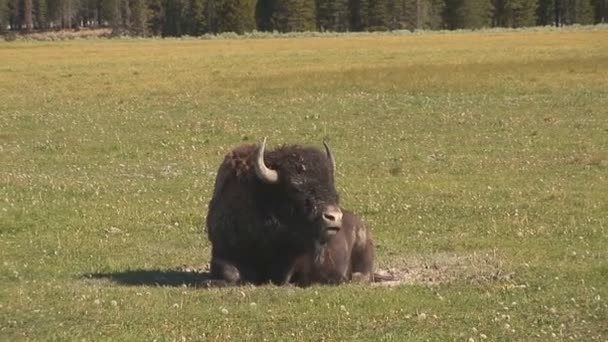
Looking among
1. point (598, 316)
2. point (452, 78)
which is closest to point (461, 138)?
point (598, 316)

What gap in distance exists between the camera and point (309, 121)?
133 feet

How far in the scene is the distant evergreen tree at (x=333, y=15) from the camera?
18525 centimetres

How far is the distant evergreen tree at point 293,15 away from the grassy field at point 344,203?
394 feet

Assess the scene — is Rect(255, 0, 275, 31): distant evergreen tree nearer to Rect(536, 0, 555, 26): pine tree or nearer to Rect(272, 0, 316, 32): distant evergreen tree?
Rect(272, 0, 316, 32): distant evergreen tree

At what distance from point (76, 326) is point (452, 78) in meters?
51.3

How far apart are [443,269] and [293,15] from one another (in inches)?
6546

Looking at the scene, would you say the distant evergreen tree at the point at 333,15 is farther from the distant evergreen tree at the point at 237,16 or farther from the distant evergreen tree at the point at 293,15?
the distant evergreen tree at the point at 237,16

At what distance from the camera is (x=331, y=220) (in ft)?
46.3

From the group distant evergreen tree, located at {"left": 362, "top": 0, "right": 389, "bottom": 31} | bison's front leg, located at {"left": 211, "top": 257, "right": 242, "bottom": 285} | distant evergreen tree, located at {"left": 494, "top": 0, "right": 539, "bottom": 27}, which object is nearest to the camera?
bison's front leg, located at {"left": 211, "top": 257, "right": 242, "bottom": 285}

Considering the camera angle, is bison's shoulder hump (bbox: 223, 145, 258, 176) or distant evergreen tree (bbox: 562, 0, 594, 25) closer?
bison's shoulder hump (bbox: 223, 145, 258, 176)

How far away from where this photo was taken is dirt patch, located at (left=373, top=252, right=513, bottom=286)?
15.1 metres

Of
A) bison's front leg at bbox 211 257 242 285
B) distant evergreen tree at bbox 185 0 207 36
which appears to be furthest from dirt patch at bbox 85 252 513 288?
distant evergreen tree at bbox 185 0 207 36

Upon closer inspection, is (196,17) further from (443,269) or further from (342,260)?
(342,260)

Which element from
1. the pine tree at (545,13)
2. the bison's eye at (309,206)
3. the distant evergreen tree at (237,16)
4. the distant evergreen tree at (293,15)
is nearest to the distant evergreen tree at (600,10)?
the pine tree at (545,13)
